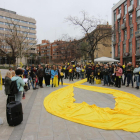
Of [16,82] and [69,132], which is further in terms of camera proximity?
[16,82]

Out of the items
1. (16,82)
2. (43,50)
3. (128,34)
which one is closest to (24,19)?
(43,50)

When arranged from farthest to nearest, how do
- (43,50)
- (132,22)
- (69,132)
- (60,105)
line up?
(43,50) → (132,22) → (60,105) → (69,132)

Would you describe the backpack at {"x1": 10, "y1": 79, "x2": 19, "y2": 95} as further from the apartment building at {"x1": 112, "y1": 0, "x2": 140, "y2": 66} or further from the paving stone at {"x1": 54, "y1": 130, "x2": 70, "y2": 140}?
the apartment building at {"x1": 112, "y1": 0, "x2": 140, "y2": 66}

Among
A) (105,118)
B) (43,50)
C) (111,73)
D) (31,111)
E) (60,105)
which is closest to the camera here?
(105,118)

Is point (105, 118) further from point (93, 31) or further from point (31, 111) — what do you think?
point (93, 31)

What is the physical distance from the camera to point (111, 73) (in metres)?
11.6

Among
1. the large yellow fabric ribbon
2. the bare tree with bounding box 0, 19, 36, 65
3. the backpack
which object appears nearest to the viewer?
the large yellow fabric ribbon

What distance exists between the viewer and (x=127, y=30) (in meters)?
33.9

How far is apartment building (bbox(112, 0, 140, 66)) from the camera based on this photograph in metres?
30.8

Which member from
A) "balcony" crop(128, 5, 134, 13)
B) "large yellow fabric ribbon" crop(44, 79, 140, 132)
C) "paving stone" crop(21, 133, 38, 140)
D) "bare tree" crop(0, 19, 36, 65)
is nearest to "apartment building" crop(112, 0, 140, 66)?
"balcony" crop(128, 5, 134, 13)

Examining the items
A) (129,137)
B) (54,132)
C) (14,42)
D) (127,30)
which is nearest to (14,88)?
(54,132)

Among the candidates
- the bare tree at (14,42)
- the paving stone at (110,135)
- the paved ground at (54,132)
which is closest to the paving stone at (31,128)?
the paved ground at (54,132)

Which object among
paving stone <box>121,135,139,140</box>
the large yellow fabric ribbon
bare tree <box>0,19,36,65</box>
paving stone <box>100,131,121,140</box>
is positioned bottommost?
paving stone <box>121,135,139,140</box>

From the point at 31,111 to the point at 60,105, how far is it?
1.27m
